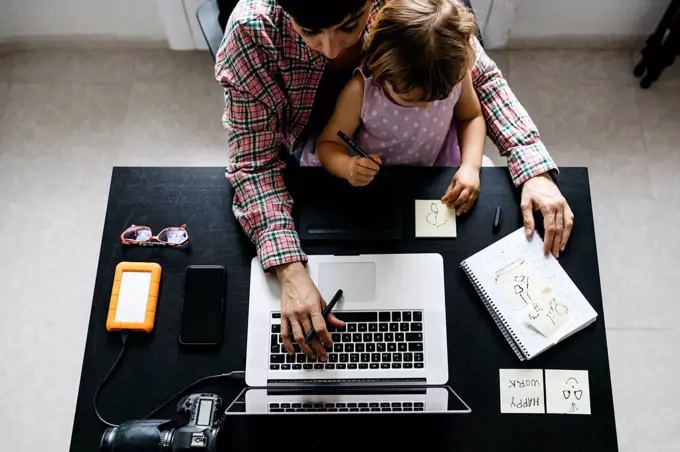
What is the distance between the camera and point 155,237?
47.2 inches

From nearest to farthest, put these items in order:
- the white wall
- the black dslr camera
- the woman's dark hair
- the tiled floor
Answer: the woman's dark hair, the black dslr camera, the tiled floor, the white wall

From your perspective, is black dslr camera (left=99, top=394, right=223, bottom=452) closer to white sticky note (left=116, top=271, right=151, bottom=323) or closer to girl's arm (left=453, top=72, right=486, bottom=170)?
white sticky note (left=116, top=271, right=151, bottom=323)

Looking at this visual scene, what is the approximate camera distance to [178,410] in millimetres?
1073

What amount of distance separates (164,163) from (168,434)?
3.82 ft

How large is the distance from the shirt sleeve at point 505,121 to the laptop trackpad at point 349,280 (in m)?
0.35

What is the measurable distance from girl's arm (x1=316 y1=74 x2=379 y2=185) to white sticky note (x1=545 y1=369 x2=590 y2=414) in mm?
485

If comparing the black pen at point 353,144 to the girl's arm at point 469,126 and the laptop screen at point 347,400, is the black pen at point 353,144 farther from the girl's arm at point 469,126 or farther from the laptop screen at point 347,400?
the laptop screen at point 347,400

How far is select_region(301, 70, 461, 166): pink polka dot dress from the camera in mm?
1188

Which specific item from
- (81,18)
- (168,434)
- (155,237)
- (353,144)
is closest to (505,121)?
(353,144)

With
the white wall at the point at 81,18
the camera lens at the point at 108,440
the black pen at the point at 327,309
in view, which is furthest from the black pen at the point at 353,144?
the white wall at the point at 81,18

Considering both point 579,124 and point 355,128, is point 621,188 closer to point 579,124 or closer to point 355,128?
point 579,124

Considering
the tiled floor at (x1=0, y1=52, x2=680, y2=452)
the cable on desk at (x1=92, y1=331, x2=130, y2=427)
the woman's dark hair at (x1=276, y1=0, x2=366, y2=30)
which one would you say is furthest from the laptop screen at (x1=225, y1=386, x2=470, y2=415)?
the tiled floor at (x1=0, y1=52, x2=680, y2=452)

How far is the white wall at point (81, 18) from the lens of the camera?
2.05m

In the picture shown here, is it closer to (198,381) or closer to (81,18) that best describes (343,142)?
(198,381)
